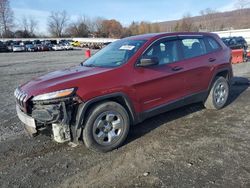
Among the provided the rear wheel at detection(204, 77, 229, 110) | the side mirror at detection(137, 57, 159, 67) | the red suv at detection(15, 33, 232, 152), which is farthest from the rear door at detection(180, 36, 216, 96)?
the side mirror at detection(137, 57, 159, 67)

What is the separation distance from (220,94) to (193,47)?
1402mm

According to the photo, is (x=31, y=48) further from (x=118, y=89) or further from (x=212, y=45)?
(x=118, y=89)

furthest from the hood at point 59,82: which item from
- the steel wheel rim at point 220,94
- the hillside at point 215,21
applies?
the hillside at point 215,21

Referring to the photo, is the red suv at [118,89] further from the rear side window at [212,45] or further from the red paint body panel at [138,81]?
the rear side window at [212,45]

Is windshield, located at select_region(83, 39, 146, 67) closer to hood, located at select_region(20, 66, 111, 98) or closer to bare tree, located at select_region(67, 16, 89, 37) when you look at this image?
hood, located at select_region(20, 66, 111, 98)

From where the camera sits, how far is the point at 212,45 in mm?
6094

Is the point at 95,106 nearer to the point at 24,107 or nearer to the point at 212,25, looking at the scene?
the point at 24,107

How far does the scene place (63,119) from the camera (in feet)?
12.5

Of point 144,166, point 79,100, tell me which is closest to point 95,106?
point 79,100

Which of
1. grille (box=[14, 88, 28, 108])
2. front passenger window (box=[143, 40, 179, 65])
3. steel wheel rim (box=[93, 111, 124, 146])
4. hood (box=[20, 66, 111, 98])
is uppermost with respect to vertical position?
front passenger window (box=[143, 40, 179, 65])

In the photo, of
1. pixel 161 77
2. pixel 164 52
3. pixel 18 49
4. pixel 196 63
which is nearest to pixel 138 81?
pixel 161 77

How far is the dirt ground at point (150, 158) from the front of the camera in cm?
344

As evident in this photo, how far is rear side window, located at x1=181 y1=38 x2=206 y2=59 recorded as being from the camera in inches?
212

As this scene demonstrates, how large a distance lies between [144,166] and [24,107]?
1.95 meters
